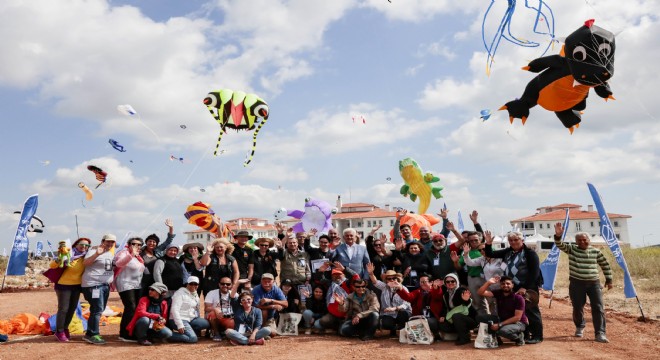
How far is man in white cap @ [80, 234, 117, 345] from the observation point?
304 inches

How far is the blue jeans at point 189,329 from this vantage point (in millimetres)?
7707

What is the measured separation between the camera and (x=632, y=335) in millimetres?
8195

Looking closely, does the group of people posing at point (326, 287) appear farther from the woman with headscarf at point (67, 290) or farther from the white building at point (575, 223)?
the white building at point (575, 223)

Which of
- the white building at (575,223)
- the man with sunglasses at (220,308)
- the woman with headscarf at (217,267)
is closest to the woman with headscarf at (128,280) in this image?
the woman with headscarf at (217,267)

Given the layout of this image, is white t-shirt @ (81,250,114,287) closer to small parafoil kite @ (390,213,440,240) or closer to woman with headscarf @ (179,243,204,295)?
woman with headscarf @ (179,243,204,295)

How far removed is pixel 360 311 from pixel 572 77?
4.78 m

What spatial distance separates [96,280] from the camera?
7812 mm

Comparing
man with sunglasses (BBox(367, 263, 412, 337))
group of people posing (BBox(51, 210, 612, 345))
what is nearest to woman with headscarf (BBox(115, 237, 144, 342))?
group of people posing (BBox(51, 210, 612, 345))

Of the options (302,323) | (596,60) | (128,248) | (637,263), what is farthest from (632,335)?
(637,263)

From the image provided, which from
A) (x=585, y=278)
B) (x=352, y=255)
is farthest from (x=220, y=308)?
(x=585, y=278)

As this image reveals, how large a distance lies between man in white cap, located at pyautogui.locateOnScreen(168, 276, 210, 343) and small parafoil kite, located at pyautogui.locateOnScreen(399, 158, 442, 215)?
457 inches

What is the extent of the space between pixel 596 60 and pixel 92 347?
8274mm

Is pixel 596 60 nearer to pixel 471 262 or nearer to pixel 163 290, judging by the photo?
pixel 471 262

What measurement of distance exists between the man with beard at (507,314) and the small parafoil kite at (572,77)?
105 inches
